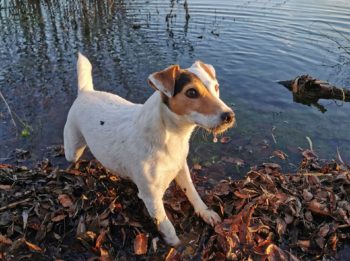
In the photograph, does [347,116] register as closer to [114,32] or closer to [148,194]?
[148,194]

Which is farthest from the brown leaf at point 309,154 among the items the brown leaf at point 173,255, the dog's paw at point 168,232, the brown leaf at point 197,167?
the brown leaf at point 173,255

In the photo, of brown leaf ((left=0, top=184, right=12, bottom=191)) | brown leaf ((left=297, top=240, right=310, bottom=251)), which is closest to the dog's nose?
brown leaf ((left=297, top=240, right=310, bottom=251))

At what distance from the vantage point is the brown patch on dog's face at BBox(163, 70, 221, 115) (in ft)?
12.1

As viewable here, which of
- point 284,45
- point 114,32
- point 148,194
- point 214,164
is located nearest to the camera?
point 148,194

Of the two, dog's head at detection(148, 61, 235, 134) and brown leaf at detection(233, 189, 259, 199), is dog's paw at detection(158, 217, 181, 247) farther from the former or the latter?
dog's head at detection(148, 61, 235, 134)

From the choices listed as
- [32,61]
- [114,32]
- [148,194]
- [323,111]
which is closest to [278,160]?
[323,111]

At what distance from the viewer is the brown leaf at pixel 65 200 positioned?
16.8 ft

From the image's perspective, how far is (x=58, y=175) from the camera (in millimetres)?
5715

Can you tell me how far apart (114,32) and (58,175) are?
890cm

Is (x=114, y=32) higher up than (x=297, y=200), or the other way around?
(x=114, y=32)

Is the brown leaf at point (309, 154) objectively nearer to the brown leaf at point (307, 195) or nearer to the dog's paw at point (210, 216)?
the brown leaf at point (307, 195)

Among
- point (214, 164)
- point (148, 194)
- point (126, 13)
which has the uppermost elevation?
point (126, 13)

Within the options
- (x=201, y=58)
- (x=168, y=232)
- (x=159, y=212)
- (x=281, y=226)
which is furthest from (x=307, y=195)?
(x=201, y=58)

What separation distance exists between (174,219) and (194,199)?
0.41 m
